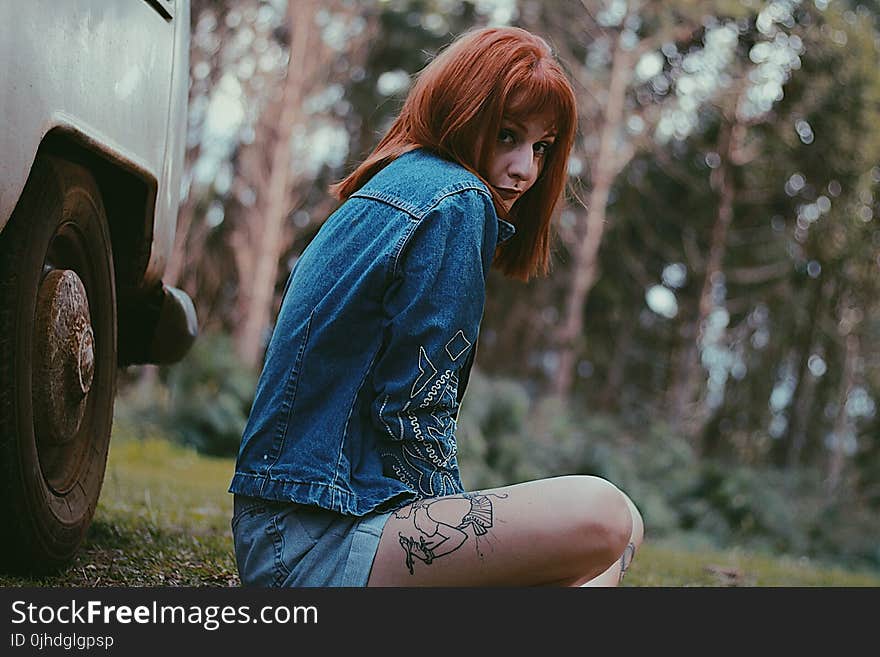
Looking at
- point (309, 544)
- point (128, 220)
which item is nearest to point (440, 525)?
point (309, 544)

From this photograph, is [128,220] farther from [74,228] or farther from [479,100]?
[479,100]

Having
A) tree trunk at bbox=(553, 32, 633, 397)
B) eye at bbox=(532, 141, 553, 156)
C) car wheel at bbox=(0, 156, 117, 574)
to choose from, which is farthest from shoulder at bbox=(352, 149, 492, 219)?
tree trunk at bbox=(553, 32, 633, 397)

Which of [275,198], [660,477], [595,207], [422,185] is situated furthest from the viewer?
[595,207]

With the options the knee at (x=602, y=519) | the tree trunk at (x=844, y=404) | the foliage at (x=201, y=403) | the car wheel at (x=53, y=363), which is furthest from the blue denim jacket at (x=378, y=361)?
the tree trunk at (x=844, y=404)

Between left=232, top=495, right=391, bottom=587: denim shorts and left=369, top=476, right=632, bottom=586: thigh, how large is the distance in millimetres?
31

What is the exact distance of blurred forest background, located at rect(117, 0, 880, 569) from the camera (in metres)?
11.6

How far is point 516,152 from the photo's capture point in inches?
94.3

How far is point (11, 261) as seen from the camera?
7.32ft

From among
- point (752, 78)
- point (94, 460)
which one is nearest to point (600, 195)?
point (752, 78)

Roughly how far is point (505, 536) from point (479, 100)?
34.2 inches

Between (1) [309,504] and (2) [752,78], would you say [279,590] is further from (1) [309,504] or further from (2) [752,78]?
(2) [752,78]

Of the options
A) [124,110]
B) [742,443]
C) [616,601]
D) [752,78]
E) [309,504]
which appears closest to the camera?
[309,504]

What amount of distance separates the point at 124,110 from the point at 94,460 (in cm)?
87

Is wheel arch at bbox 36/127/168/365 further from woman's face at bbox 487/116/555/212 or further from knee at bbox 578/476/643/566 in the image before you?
knee at bbox 578/476/643/566
